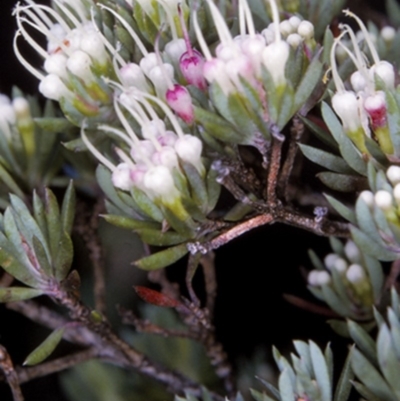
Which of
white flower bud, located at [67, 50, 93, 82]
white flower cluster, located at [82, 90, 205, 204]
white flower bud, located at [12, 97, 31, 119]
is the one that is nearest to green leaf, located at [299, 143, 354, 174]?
white flower cluster, located at [82, 90, 205, 204]

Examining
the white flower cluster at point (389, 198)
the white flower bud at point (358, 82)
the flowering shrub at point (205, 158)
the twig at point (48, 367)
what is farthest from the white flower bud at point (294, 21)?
the twig at point (48, 367)

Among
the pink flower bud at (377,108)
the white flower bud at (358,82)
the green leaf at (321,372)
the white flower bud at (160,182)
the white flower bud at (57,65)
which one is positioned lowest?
the green leaf at (321,372)

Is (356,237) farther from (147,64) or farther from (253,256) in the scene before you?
(253,256)

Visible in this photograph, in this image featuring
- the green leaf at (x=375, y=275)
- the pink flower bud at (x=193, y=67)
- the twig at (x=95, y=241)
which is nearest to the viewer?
the pink flower bud at (x=193, y=67)

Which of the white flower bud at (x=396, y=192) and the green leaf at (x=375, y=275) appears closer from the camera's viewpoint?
the white flower bud at (x=396, y=192)

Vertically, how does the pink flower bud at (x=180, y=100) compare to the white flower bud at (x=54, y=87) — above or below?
below

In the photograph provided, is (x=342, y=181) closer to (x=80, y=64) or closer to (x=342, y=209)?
(x=342, y=209)

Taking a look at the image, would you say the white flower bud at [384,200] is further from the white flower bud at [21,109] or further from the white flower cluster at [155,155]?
the white flower bud at [21,109]
